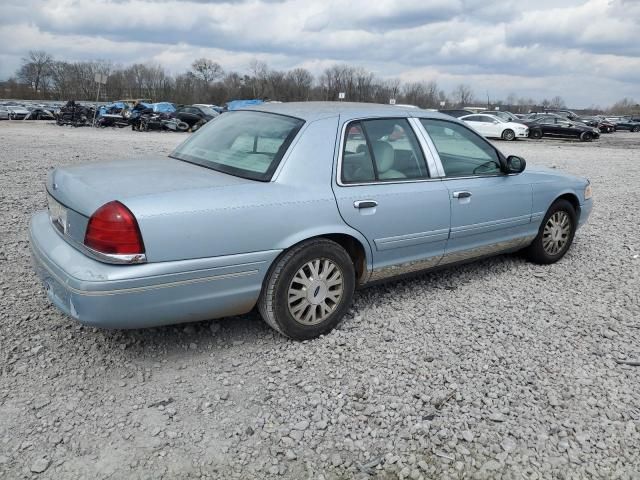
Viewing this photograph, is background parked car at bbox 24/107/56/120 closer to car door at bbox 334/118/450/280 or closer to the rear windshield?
the rear windshield

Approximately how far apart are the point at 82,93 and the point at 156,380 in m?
97.2

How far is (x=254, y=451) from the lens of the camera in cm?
261

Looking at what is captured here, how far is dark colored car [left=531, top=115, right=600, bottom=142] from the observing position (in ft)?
98.1

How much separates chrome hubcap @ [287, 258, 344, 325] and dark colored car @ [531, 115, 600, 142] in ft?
98.9

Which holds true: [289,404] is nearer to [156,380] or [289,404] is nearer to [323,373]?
[323,373]

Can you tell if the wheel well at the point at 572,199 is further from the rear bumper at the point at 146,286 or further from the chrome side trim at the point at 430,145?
the rear bumper at the point at 146,286

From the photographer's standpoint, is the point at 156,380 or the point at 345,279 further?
the point at 345,279

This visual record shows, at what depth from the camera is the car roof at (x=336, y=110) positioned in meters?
3.86

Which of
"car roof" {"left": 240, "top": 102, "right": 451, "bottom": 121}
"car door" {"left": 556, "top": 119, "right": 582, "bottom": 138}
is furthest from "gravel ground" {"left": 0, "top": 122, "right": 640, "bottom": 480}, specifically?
"car door" {"left": 556, "top": 119, "right": 582, "bottom": 138}

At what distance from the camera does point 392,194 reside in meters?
3.87

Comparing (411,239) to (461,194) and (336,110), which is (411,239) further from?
(336,110)

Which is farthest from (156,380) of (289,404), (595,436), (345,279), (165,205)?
(595,436)

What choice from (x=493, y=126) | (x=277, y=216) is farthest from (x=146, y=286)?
(x=493, y=126)

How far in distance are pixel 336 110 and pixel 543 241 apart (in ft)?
8.41
